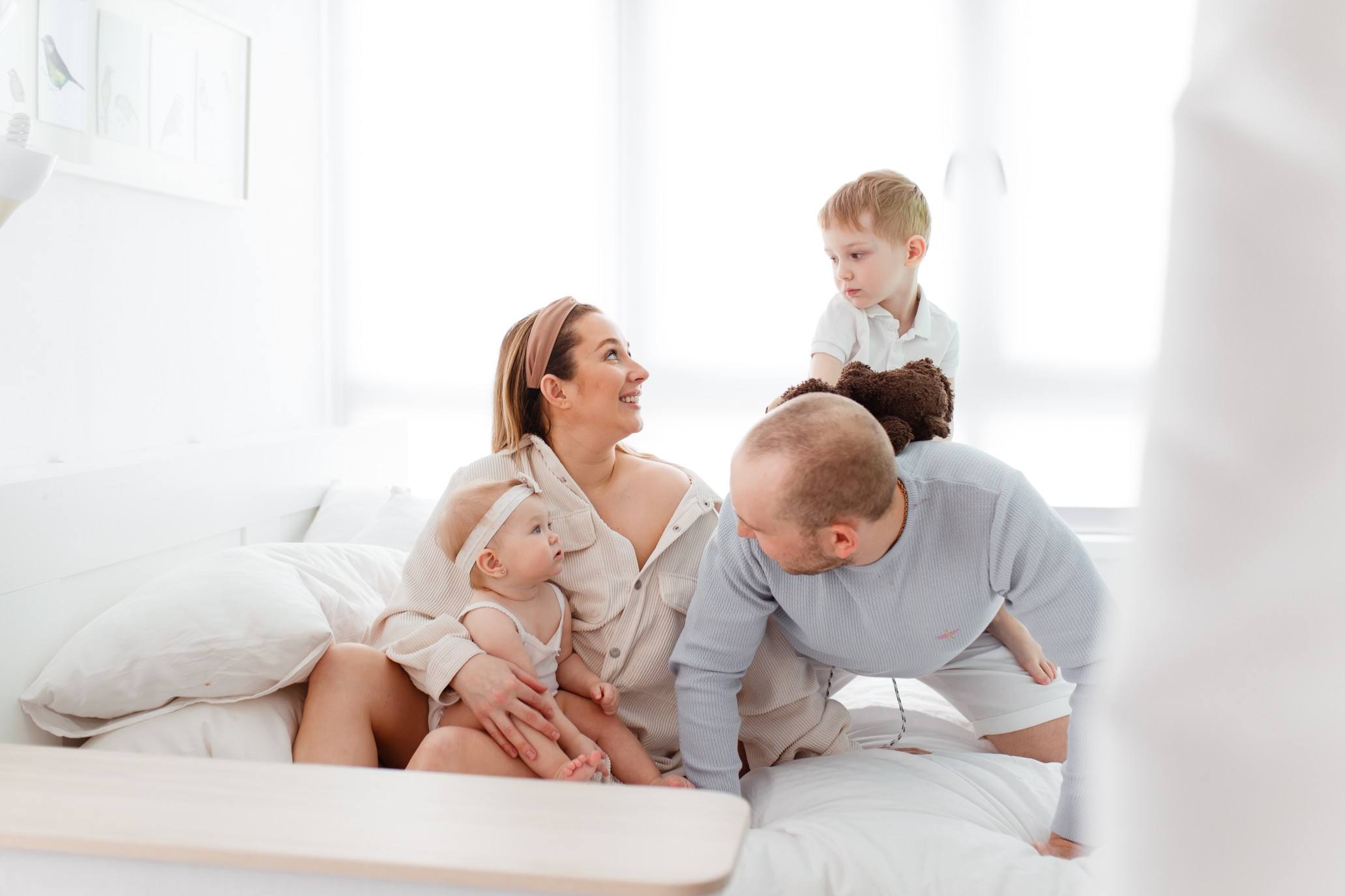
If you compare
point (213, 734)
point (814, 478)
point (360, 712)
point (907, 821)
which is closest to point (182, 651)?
point (213, 734)

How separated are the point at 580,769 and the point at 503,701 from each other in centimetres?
14

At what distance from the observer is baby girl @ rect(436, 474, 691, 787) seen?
142cm

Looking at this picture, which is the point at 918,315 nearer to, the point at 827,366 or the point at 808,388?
the point at 827,366

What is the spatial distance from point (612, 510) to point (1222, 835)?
4.65ft

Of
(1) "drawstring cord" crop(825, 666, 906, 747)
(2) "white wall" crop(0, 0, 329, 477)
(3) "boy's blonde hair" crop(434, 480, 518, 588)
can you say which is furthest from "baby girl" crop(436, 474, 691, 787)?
(2) "white wall" crop(0, 0, 329, 477)

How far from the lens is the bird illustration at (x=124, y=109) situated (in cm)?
197

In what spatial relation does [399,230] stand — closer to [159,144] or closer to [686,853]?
[159,144]

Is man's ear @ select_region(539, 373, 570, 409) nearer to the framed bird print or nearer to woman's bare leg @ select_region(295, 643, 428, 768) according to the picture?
woman's bare leg @ select_region(295, 643, 428, 768)

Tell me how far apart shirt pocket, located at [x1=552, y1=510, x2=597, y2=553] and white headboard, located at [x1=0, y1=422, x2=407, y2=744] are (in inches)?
29.5

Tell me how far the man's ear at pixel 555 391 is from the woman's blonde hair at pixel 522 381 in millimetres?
11

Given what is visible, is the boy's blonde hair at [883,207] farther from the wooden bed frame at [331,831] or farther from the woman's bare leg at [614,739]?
the wooden bed frame at [331,831]

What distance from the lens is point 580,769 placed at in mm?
1292

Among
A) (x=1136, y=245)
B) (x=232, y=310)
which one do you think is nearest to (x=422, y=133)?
(x=232, y=310)

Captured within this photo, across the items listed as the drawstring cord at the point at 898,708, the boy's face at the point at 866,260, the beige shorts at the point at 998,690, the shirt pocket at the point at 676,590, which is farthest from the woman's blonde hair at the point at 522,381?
the beige shorts at the point at 998,690
